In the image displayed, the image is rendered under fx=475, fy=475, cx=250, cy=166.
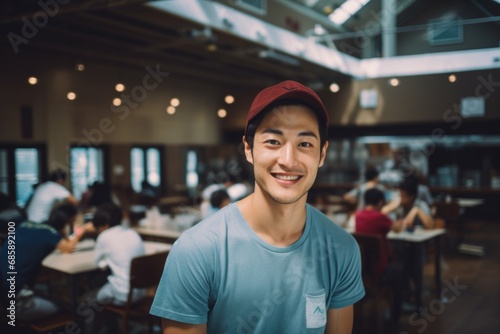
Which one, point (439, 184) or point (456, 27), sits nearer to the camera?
point (456, 27)

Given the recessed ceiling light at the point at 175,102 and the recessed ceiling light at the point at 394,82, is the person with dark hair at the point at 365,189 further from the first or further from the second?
the recessed ceiling light at the point at 175,102

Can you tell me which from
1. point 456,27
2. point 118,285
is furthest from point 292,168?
point 456,27

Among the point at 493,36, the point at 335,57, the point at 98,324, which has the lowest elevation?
the point at 98,324

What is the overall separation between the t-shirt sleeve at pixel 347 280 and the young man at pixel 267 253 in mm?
18

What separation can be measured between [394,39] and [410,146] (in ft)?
21.7

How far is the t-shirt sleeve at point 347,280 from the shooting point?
151 centimetres

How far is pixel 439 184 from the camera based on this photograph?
1151cm

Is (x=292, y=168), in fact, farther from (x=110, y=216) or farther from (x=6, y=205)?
(x=6, y=205)

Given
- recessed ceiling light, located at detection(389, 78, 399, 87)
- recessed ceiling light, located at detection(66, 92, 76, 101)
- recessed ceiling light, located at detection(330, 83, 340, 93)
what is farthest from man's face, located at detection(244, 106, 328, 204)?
recessed ceiling light, located at detection(66, 92, 76, 101)

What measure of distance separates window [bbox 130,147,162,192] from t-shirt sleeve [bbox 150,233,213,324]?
848 cm

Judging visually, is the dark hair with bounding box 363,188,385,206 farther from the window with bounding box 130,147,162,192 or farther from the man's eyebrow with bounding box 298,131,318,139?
the window with bounding box 130,147,162,192

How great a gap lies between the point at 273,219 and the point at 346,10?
4.54 m

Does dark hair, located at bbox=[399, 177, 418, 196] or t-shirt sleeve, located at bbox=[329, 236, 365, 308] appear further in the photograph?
dark hair, located at bbox=[399, 177, 418, 196]

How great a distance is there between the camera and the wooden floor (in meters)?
4.19
